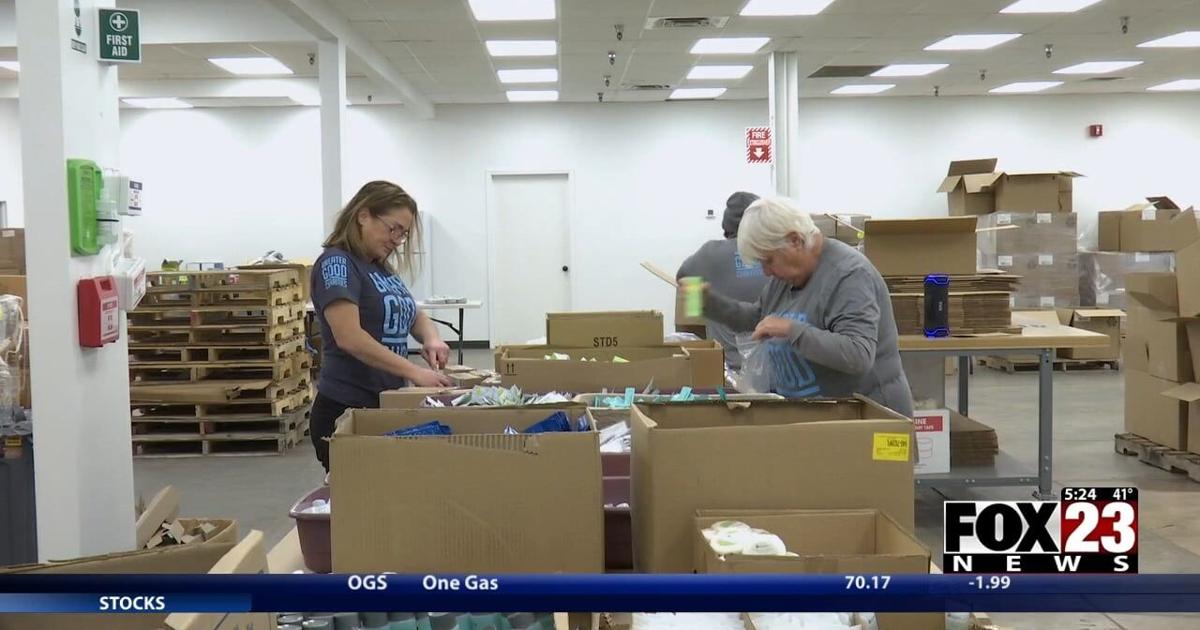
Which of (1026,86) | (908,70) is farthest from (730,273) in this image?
(1026,86)

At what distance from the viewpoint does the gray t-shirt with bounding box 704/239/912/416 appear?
2557mm

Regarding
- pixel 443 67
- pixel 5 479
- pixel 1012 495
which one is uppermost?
pixel 443 67

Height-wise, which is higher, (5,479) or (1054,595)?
(1054,595)

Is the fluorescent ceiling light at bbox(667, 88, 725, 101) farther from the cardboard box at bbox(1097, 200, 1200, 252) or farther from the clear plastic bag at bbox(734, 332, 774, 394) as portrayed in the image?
the clear plastic bag at bbox(734, 332, 774, 394)

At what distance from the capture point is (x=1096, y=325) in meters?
10.1

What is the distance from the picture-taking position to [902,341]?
4.67 metres

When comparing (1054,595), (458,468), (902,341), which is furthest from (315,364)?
(1054,595)

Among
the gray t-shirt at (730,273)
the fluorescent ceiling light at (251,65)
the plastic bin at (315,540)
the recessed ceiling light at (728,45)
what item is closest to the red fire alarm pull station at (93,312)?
the plastic bin at (315,540)

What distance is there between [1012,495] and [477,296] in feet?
26.3

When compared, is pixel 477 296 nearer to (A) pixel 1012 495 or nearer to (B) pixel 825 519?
(A) pixel 1012 495

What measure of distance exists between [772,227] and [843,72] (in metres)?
8.22

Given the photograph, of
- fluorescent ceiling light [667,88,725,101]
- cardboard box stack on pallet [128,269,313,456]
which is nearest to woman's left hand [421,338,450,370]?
cardboard box stack on pallet [128,269,313,456]

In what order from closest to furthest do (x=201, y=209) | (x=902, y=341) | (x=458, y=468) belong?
(x=458, y=468) < (x=902, y=341) < (x=201, y=209)

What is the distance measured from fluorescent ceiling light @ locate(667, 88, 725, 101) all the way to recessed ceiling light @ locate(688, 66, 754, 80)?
0.80 m
